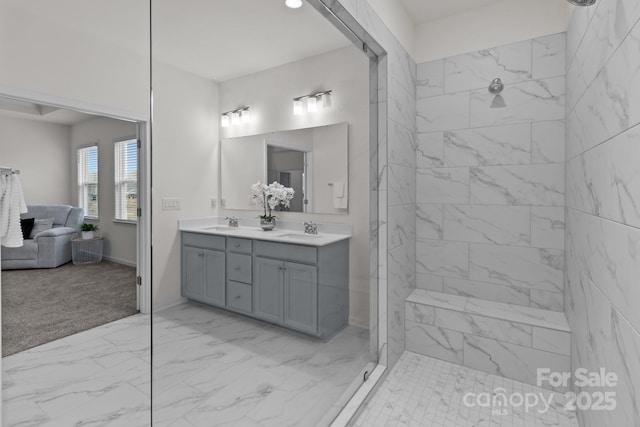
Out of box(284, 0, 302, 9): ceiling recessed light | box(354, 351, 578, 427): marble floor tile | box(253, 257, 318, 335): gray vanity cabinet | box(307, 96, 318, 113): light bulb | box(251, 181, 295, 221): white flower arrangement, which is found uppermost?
box(284, 0, 302, 9): ceiling recessed light

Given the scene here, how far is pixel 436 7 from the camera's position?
103 inches

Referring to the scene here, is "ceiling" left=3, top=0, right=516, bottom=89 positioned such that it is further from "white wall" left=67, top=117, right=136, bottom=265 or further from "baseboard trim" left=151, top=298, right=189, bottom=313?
"baseboard trim" left=151, top=298, right=189, bottom=313

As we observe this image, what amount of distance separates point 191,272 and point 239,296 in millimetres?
271

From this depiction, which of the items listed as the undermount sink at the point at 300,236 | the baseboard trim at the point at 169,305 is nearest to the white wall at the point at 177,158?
the baseboard trim at the point at 169,305

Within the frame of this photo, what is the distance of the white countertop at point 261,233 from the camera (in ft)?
4.37

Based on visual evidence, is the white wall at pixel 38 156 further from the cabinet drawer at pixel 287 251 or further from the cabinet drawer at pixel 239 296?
the cabinet drawer at pixel 287 251

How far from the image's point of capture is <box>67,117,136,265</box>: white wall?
40.5 inches

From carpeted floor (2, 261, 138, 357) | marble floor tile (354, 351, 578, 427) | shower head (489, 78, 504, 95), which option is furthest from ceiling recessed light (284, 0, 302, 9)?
marble floor tile (354, 351, 578, 427)

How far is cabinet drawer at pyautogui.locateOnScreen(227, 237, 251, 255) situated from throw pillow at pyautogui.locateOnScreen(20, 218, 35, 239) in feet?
2.23

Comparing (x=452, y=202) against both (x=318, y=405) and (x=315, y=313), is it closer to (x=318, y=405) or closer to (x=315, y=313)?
(x=315, y=313)

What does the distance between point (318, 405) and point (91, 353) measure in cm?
123

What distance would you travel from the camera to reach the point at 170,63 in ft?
3.93

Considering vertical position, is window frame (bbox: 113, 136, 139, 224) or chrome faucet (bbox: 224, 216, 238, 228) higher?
window frame (bbox: 113, 136, 139, 224)

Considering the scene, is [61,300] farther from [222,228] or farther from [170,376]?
[222,228]
